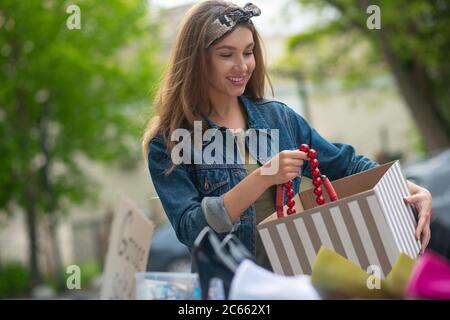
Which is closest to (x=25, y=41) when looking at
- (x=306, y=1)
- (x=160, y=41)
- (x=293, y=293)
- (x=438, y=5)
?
(x=160, y=41)

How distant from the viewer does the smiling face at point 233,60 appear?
7.90ft

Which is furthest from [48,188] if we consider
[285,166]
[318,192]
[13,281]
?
[285,166]

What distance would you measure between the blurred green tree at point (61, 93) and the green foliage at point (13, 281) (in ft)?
3.11

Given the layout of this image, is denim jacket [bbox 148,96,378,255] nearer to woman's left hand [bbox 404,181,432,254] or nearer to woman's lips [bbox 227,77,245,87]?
woman's lips [bbox 227,77,245,87]

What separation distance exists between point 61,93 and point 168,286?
14416mm

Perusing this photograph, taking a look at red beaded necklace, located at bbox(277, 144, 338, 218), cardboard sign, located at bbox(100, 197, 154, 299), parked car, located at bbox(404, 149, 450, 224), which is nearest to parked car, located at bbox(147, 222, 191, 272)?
parked car, located at bbox(404, 149, 450, 224)

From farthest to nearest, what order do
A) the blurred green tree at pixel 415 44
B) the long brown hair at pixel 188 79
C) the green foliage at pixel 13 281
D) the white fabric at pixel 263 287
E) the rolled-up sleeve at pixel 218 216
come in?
the green foliage at pixel 13 281 → the blurred green tree at pixel 415 44 → the long brown hair at pixel 188 79 → the rolled-up sleeve at pixel 218 216 → the white fabric at pixel 263 287

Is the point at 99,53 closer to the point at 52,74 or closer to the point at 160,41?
the point at 52,74

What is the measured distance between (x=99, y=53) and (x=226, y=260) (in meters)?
14.7

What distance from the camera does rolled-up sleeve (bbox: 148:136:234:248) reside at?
7.25ft

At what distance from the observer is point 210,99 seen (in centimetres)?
255

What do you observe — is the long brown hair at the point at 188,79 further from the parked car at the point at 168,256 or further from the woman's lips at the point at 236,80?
the parked car at the point at 168,256

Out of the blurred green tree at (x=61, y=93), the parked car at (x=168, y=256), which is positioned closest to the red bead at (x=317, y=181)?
the parked car at (x=168, y=256)

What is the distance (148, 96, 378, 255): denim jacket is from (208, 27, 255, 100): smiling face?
0.12m
